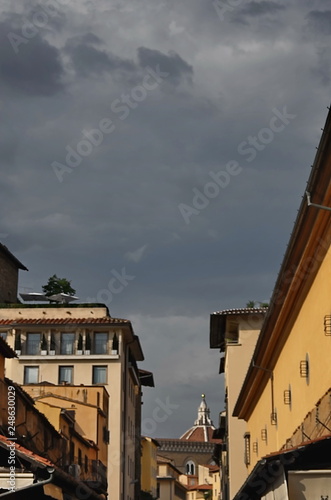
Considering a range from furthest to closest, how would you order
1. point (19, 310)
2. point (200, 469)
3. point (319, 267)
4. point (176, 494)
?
point (200, 469) → point (176, 494) → point (19, 310) → point (319, 267)

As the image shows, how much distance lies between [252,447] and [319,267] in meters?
22.9

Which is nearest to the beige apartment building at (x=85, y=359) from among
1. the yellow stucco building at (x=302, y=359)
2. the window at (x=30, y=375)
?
the window at (x=30, y=375)

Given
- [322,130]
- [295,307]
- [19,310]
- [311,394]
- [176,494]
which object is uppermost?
Answer: [19,310]

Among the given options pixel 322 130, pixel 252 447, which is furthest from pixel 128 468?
pixel 322 130

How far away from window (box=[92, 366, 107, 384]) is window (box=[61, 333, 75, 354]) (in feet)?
6.44

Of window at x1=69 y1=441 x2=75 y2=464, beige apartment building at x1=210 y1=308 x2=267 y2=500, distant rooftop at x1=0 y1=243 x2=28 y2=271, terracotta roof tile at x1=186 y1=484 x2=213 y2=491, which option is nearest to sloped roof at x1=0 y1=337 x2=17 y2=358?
window at x1=69 y1=441 x2=75 y2=464

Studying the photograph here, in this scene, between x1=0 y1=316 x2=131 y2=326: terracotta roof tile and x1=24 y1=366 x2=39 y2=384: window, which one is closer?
x1=24 y1=366 x2=39 y2=384: window

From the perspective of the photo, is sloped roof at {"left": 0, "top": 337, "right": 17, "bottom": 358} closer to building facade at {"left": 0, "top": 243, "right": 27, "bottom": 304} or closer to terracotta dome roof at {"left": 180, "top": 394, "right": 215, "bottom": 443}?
building facade at {"left": 0, "top": 243, "right": 27, "bottom": 304}

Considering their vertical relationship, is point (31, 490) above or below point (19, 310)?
below

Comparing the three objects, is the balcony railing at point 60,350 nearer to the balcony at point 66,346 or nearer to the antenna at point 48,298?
the balcony at point 66,346

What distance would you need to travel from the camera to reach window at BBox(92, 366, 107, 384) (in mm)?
56469

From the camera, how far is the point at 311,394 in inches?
728

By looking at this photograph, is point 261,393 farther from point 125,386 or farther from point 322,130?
point 125,386

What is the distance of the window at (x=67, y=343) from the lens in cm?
5691
